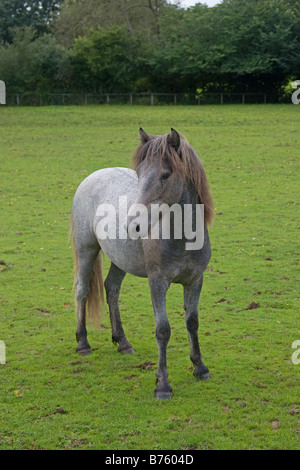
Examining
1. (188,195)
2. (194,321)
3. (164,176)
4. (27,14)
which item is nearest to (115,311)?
(194,321)

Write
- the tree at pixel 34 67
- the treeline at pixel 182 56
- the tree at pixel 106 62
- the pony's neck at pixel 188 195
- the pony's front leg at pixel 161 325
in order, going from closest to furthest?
the pony's neck at pixel 188 195 < the pony's front leg at pixel 161 325 < the treeline at pixel 182 56 < the tree at pixel 34 67 < the tree at pixel 106 62

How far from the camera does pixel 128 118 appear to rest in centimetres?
3047

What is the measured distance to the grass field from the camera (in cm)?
509

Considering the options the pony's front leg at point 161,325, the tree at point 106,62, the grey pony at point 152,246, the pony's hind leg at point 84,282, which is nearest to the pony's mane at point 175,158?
the grey pony at point 152,246

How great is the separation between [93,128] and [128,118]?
330cm

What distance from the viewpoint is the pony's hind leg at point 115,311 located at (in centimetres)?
685

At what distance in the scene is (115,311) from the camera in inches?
272

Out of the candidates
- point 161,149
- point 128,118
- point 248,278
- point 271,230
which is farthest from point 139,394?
point 128,118

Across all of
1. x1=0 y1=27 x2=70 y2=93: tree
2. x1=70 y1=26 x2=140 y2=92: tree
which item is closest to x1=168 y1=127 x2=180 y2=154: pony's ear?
x1=0 y1=27 x2=70 y2=93: tree

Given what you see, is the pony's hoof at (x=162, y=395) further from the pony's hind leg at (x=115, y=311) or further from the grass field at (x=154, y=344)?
the pony's hind leg at (x=115, y=311)

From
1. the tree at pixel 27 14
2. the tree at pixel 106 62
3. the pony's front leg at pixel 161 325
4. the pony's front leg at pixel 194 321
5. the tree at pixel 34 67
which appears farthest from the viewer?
the tree at pixel 27 14

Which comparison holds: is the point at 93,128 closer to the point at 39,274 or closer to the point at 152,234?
the point at 39,274

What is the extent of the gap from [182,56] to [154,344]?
36.8 metres

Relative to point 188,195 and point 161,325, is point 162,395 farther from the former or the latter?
point 188,195
